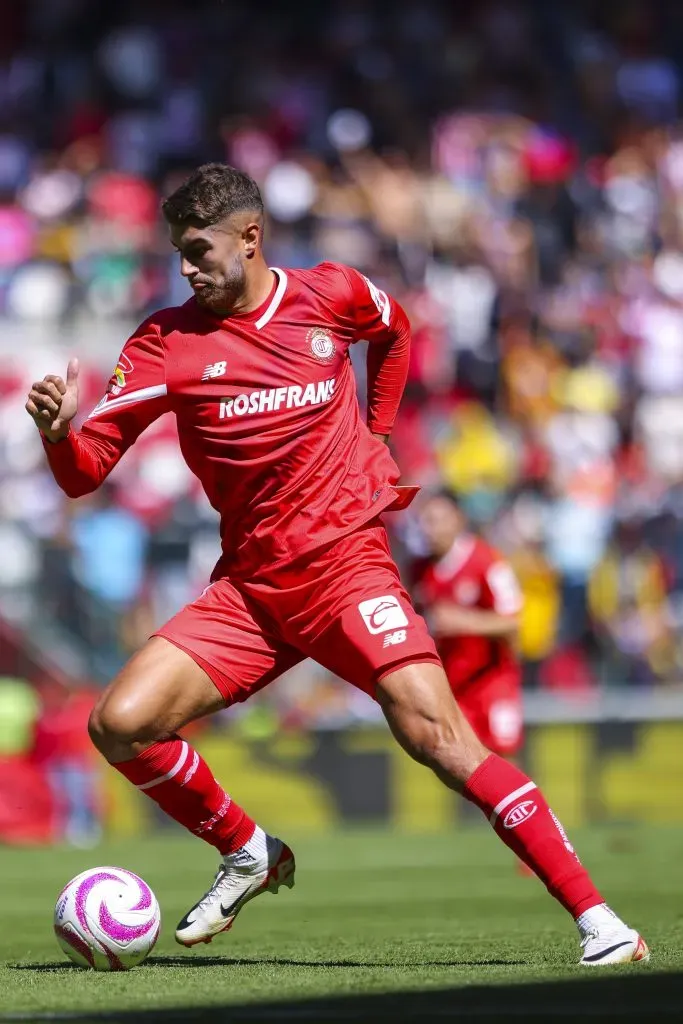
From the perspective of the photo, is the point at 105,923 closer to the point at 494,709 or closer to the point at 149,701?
the point at 149,701

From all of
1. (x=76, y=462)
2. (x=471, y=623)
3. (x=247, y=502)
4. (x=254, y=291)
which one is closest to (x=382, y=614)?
(x=247, y=502)

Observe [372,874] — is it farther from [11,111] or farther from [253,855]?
[11,111]

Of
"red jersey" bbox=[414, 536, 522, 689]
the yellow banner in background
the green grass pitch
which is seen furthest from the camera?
the yellow banner in background

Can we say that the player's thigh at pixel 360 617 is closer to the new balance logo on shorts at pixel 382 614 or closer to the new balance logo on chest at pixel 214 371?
the new balance logo on shorts at pixel 382 614

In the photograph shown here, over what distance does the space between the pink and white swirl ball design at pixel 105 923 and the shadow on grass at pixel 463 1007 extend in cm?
121

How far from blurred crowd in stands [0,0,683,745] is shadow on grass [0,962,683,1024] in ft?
30.0

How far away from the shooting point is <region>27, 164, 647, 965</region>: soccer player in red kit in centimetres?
625

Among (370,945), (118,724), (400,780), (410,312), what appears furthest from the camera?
(410,312)

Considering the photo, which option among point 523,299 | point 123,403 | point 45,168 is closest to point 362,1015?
point 123,403

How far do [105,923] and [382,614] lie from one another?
1470 mm

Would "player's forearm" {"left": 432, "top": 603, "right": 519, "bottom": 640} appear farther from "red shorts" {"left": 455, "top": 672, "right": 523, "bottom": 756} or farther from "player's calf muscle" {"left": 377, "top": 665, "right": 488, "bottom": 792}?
"player's calf muscle" {"left": 377, "top": 665, "right": 488, "bottom": 792}

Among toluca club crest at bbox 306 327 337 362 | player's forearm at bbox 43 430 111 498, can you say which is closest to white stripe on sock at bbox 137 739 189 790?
player's forearm at bbox 43 430 111 498

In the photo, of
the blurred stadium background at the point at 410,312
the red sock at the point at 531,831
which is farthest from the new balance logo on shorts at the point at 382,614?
the blurred stadium background at the point at 410,312

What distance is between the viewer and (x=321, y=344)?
667cm
